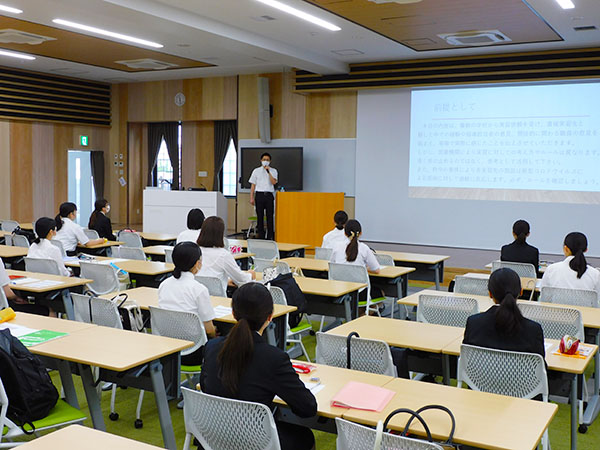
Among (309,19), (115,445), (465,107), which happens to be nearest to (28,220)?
(309,19)

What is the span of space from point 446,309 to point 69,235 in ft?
16.1

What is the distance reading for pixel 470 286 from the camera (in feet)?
17.9

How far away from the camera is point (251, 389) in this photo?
8.07 feet

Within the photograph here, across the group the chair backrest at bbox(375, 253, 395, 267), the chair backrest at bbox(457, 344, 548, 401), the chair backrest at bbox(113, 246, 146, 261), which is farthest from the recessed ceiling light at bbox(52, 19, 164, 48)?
the chair backrest at bbox(457, 344, 548, 401)

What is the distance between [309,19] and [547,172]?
488cm

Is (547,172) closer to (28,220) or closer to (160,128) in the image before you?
(160,128)

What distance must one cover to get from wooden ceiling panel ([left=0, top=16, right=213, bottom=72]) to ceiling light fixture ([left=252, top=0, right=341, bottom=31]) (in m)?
3.72

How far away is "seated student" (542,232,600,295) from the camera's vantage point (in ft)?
16.4

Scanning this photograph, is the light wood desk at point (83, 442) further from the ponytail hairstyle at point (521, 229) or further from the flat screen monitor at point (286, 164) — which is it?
the flat screen monitor at point (286, 164)

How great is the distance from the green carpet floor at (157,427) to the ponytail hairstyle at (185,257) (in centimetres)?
98

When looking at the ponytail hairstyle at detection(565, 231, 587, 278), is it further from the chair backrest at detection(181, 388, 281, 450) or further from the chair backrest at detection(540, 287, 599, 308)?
the chair backrest at detection(181, 388, 281, 450)

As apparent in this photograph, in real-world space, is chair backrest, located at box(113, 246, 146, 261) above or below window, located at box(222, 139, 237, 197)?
below

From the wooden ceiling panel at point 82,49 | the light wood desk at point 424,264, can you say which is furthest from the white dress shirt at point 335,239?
the wooden ceiling panel at point 82,49

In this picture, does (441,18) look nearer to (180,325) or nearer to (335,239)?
(335,239)
